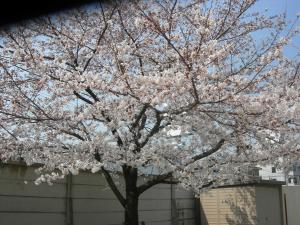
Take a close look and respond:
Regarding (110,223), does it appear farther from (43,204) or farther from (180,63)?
(180,63)

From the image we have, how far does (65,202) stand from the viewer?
528 inches

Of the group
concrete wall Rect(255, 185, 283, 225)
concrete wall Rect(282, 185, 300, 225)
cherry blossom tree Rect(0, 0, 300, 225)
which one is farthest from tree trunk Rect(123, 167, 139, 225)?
concrete wall Rect(282, 185, 300, 225)

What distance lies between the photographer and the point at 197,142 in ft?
34.8

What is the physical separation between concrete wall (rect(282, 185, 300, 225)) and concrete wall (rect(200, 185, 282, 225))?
1.11 m

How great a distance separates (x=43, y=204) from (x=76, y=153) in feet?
11.7

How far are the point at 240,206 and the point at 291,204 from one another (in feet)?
14.3

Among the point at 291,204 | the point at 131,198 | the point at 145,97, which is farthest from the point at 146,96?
the point at 291,204

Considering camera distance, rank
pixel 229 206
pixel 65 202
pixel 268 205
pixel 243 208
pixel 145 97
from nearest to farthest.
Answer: pixel 145 97
pixel 65 202
pixel 243 208
pixel 229 206
pixel 268 205

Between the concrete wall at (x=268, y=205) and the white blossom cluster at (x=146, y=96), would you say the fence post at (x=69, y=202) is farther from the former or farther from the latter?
the concrete wall at (x=268, y=205)

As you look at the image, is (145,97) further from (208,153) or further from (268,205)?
(268,205)

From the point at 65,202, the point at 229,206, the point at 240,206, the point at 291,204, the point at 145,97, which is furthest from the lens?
the point at 291,204

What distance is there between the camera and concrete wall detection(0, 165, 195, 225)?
1166 centimetres

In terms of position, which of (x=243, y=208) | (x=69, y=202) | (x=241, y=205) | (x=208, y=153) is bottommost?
(x=243, y=208)

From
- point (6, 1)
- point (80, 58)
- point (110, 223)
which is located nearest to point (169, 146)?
point (80, 58)
